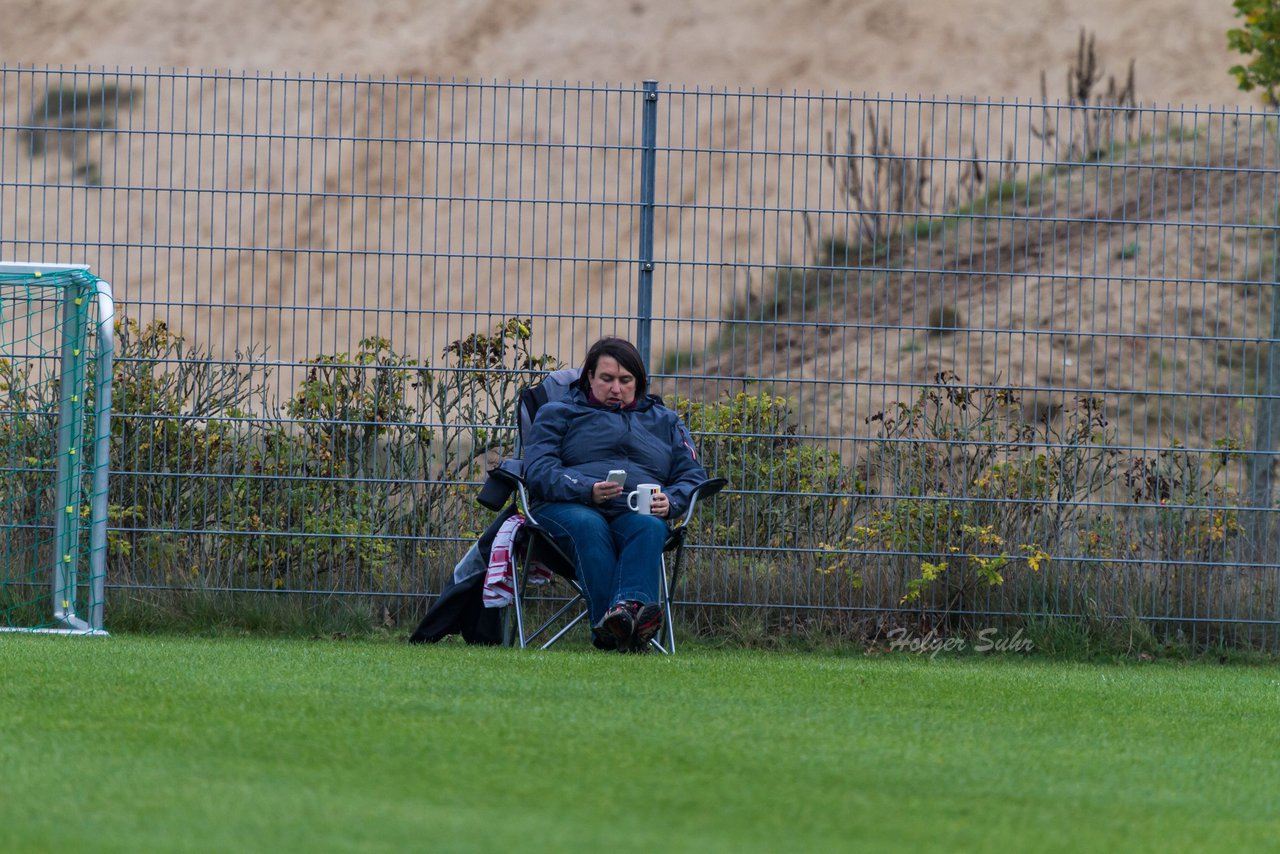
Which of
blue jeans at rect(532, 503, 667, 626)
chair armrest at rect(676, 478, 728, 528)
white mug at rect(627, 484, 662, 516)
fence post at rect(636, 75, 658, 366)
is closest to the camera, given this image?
blue jeans at rect(532, 503, 667, 626)

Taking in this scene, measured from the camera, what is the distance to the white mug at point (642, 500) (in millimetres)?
6082

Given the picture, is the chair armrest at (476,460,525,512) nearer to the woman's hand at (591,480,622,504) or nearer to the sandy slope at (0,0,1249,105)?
the woman's hand at (591,480,622,504)

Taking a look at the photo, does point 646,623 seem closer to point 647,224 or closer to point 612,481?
point 612,481

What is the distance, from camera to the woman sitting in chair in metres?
5.94

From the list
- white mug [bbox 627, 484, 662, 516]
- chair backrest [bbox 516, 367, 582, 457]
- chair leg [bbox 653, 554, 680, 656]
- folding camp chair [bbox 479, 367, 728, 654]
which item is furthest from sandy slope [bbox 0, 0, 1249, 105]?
white mug [bbox 627, 484, 662, 516]

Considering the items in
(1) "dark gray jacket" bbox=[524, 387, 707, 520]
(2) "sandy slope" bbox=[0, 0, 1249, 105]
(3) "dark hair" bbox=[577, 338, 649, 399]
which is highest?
(2) "sandy slope" bbox=[0, 0, 1249, 105]

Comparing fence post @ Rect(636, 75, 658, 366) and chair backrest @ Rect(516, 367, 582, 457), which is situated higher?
fence post @ Rect(636, 75, 658, 366)

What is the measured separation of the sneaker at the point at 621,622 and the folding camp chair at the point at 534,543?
16cm

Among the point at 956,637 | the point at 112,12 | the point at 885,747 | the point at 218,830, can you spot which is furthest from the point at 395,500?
the point at 112,12

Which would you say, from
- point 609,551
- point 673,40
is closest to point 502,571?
point 609,551

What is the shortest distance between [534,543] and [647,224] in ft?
4.76

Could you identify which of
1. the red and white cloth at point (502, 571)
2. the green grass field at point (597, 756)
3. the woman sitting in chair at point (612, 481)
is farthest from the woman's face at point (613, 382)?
the green grass field at point (597, 756)

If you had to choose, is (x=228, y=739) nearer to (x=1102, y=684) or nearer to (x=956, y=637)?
(x=1102, y=684)

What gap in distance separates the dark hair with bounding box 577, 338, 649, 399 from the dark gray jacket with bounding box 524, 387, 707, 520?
0.28 ft
